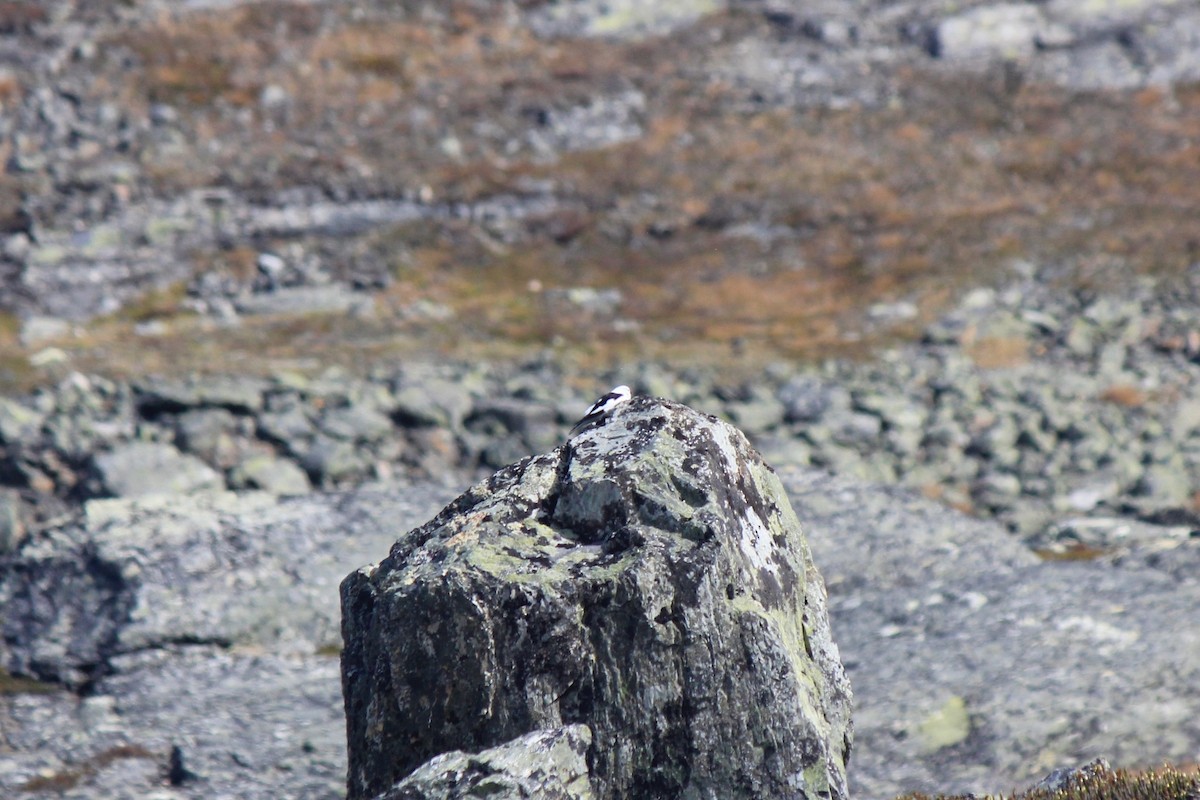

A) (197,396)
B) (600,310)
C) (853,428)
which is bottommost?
(853,428)

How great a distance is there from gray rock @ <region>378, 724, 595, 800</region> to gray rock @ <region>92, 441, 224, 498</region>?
10350mm

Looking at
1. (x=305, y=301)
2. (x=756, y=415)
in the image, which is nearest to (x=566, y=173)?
(x=305, y=301)

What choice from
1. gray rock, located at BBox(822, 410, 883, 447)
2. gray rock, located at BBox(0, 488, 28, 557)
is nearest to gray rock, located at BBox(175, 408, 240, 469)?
gray rock, located at BBox(0, 488, 28, 557)

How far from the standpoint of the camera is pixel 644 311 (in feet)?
75.0

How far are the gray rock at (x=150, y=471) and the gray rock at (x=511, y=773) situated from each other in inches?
407

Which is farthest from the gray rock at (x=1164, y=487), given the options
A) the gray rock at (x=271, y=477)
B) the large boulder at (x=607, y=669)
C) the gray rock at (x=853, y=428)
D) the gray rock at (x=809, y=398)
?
the large boulder at (x=607, y=669)

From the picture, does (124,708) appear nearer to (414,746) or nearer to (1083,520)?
(414,746)

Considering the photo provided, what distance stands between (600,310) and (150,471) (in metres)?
9.60

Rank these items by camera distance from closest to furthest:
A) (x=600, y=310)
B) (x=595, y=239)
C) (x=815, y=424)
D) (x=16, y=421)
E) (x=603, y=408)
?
(x=603, y=408) → (x=16, y=421) → (x=815, y=424) → (x=600, y=310) → (x=595, y=239)

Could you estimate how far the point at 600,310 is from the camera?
2281 cm

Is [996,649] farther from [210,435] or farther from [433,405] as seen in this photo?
[210,435]

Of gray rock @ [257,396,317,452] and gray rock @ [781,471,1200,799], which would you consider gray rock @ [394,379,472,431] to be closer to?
gray rock @ [257,396,317,452]

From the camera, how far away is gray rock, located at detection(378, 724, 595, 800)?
6184 millimetres

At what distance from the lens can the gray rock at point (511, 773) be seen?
20.3ft
